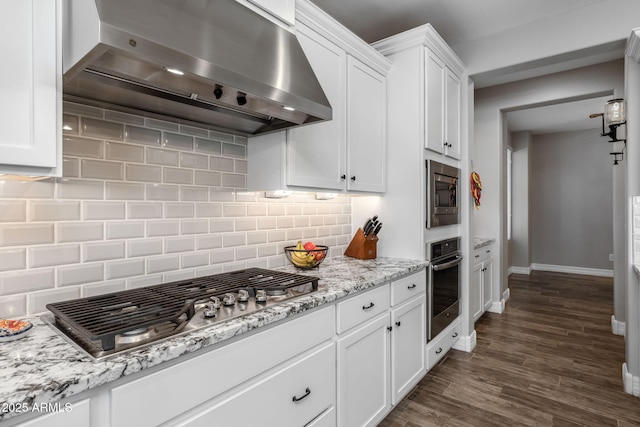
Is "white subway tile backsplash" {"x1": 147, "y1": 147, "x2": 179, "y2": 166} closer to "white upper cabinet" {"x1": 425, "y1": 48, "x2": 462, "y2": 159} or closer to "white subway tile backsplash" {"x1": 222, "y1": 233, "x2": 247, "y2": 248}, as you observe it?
"white subway tile backsplash" {"x1": 222, "y1": 233, "x2": 247, "y2": 248}

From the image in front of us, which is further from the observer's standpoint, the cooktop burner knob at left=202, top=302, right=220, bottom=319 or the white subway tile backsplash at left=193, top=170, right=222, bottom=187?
the white subway tile backsplash at left=193, top=170, right=222, bottom=187

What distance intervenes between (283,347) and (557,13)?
3066 millimetres

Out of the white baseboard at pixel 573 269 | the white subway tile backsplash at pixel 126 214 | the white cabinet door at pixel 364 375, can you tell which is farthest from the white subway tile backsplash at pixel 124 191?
the white baseboard at pixel 573 269

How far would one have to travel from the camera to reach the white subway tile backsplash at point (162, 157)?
155 centimetres

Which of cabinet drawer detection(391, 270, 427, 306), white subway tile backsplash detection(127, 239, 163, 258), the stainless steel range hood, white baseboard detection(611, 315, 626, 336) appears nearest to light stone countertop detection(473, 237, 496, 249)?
white baseboard detection(611, 315, 626, 336)

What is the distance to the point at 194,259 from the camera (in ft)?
5.66

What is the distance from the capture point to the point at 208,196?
1787mm

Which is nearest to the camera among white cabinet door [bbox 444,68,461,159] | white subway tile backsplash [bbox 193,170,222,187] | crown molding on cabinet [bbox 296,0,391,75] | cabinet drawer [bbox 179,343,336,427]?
cabinet drawer [bbox 179,343,336,427]

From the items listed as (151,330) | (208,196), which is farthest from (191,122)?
(151,330)

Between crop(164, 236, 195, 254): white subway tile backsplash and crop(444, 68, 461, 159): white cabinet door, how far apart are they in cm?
211

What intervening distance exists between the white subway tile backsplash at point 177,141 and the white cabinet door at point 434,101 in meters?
1.65

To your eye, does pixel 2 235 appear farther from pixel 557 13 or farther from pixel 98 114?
pixel 557 13

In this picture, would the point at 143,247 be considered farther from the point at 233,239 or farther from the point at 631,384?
the point at 631,384

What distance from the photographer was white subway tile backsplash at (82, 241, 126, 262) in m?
1.35
